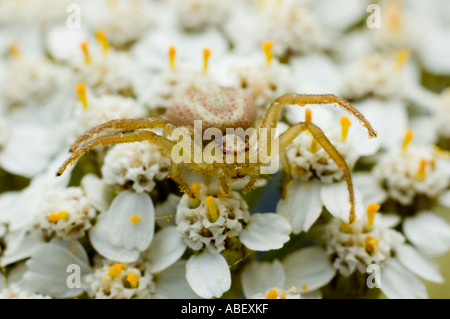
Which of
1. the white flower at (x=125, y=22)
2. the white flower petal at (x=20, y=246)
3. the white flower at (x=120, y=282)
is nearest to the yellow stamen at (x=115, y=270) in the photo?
the white flower at (x=120, y=282)

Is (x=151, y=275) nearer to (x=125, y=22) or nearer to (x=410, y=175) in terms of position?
(x=410, y=175)

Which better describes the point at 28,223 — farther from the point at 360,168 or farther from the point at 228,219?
the point at 360,168

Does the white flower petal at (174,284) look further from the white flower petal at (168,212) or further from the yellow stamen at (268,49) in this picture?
the yellow stamen at (268,49)

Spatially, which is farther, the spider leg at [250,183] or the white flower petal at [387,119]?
the white flower petal at [387,119]

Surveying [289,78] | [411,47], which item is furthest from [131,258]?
[411,47]
